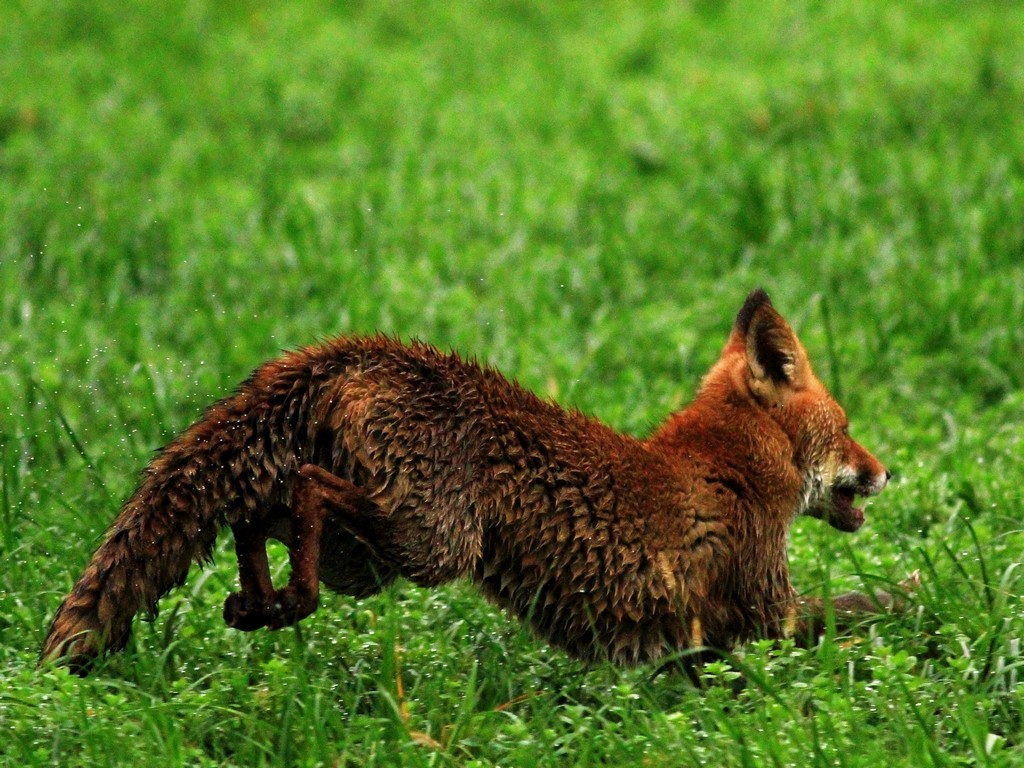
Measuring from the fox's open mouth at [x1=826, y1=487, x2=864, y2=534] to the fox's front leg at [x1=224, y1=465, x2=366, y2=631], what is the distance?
6.20 feet

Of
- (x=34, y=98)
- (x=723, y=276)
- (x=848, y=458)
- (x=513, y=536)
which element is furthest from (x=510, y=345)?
(x=34, y=98)

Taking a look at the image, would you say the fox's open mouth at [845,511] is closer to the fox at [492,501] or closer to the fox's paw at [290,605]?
the fox at [492,501]

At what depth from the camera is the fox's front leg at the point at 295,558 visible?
4.18 m

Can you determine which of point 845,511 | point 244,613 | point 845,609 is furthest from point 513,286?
point 244,613

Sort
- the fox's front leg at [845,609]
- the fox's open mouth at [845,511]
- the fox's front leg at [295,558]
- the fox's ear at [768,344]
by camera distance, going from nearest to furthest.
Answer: the fox's front leg at [295,558], the fox's front leg at [845,609], the fox's ear at [768,344], the fox's open mouth at [845,511]

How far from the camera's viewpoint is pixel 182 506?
4.21 metres

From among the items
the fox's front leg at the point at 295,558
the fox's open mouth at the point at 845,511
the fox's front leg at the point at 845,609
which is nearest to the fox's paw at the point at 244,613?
the fox's front leg at the point at 295,558

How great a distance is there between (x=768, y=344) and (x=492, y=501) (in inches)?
46.8

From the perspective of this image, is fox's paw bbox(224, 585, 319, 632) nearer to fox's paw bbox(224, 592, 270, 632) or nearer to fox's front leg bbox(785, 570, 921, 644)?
fox's paw bbox(224, 592, 270, 632)

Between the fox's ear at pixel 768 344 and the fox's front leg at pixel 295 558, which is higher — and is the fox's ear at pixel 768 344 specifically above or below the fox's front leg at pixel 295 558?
above

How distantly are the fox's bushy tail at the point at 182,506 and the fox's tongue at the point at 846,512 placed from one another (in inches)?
79.2

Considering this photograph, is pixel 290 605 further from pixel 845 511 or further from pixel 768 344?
pixel 845 511

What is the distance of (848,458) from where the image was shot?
5.27 m

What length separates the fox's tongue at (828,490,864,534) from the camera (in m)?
5.36
